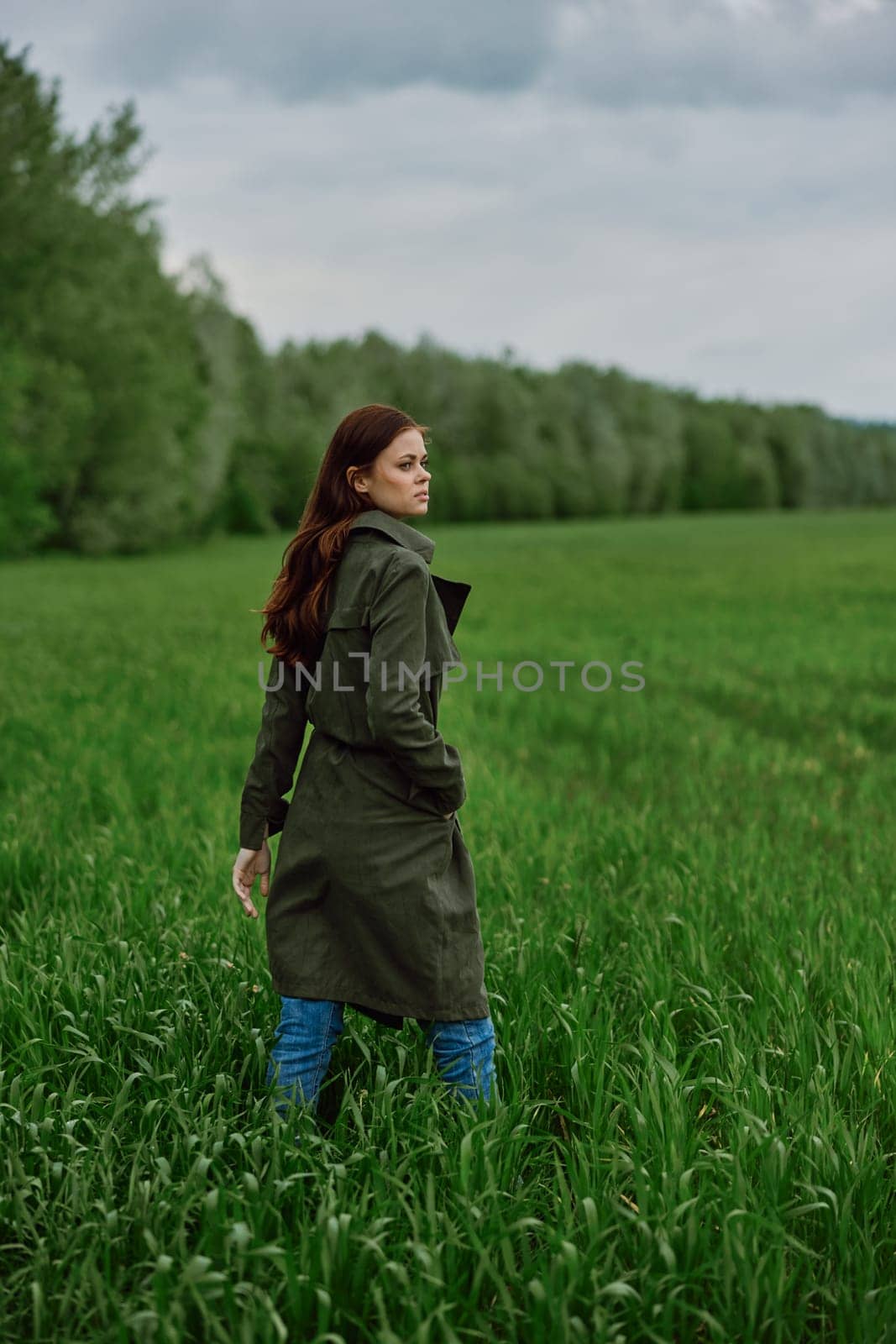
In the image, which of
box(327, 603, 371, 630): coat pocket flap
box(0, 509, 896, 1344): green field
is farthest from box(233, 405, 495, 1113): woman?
→ box(0, 509, 896, 1344): green field

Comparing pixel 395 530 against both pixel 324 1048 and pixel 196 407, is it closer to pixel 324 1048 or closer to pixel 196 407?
pixel 324 1048

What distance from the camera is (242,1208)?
2.44 metres

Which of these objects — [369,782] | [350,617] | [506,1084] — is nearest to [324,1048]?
[506,1084]

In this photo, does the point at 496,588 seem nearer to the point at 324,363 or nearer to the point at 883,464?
the point at 324,363

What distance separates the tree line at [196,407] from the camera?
99.6 feet

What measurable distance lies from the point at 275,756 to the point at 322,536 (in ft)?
1.93

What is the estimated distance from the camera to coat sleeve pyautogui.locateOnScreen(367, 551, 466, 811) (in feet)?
8.64

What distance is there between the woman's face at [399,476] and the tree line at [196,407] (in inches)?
16.6

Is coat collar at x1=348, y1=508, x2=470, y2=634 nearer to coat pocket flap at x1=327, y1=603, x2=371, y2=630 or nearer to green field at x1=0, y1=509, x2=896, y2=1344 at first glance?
coat pocket flap at x1=327, y1=603, x2=371, y2=630

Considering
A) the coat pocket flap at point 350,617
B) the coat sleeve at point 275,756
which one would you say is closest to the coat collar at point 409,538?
the coat pocket flap at point 350,617

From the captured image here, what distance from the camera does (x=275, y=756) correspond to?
295 centimetres

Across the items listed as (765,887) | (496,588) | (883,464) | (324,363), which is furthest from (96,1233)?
(883,464)

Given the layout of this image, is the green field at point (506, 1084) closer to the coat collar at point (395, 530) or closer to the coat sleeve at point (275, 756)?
the coat sleeve at point (275, 756)

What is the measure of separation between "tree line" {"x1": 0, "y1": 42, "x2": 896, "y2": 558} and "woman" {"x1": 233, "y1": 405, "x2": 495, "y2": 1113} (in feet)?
1.54
